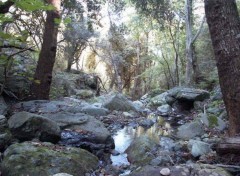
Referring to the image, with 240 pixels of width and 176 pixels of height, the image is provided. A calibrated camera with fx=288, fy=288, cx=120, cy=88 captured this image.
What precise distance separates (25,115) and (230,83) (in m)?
2.77

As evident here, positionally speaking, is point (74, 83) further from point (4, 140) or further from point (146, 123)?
point (4, 140)

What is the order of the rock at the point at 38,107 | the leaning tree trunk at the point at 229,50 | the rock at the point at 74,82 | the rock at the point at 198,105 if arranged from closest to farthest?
the leaning tree trunk at the point at 229,50 → the rock at the point at 38,107 → the rock at the point at 198,105 → the rock at the point at 74,82

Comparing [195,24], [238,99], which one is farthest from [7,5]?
[195,24]

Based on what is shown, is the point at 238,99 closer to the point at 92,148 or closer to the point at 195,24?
the point at 92,148

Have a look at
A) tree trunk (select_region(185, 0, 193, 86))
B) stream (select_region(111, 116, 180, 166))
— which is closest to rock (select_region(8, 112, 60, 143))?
stream (select_region(111, 116, 180, 166))

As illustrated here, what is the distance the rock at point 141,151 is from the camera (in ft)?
13.3

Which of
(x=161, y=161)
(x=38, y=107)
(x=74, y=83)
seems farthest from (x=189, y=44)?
(x=161, y=161)

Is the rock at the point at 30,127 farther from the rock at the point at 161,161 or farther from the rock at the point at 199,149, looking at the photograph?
the rock at the point at 199,149

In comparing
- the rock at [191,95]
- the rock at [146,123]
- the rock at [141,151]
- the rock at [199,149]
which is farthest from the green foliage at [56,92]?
the rock at [199,149]

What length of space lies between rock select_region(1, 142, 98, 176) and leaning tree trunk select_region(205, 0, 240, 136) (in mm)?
1880

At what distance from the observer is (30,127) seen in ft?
13.1

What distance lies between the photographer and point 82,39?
1517cm

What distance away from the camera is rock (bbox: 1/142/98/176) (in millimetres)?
2953

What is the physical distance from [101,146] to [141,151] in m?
0.73
